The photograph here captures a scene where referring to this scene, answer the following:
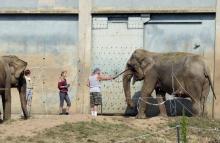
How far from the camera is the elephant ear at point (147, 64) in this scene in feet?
65.6

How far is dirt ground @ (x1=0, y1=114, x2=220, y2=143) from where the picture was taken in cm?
1468

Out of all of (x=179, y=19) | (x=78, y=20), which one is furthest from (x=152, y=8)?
(x=78, y=20)

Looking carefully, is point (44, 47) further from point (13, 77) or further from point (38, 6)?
point (13, 77)

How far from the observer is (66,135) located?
1489cm

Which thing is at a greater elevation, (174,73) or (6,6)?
(6,6)

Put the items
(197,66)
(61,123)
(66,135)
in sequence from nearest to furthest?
(66,135), (61,123), (197,66)

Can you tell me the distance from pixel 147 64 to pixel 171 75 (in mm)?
993

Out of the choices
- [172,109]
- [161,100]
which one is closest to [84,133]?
[161,100]

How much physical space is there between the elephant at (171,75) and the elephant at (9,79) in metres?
3.53

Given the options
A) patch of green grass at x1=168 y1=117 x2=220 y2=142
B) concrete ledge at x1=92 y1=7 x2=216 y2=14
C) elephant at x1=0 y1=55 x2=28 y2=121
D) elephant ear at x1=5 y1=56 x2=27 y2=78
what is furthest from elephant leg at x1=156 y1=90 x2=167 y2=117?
elephant ear at x1=5 y1=56 x2=27 y2=78

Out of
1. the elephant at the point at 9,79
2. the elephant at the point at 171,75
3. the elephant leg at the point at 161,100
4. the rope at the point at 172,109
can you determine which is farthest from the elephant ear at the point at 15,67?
the rope at the point at 172,109

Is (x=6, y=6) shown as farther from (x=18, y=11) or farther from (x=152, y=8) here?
(x=152, y=8)

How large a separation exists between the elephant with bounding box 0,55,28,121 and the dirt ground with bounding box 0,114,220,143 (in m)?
0.95

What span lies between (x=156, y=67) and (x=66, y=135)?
5.71 metres
